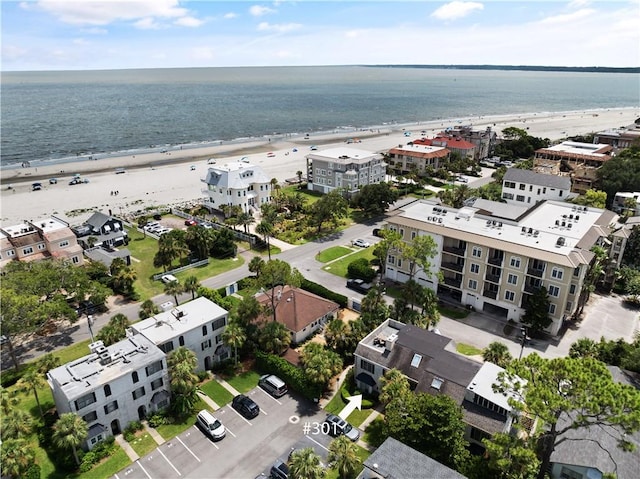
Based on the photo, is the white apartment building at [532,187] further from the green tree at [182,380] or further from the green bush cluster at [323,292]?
the green tree at [182,380]

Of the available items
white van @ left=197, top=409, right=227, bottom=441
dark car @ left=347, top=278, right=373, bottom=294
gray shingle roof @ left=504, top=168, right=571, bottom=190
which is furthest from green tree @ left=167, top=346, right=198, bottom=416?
gray shingle roof @ left=504, top=168, right=571, bottom=190

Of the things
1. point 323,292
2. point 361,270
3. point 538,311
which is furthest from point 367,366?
point 361,270

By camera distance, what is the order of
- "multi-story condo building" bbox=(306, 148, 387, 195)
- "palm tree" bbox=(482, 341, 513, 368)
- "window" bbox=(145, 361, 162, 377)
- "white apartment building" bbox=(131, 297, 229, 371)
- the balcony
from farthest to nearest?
1. "multi-story condo building" bbox=(306, 148, 387, 195)
2. the balcony
3. "white apartment building" bbox=(131, 297, 229, 371)
4. "palm tree" bbox=(482, 341, 513, 368)
5. "window" bbox=(145, 361, 162, 377)

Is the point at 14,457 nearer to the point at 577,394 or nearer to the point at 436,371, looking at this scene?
the point at 436,371

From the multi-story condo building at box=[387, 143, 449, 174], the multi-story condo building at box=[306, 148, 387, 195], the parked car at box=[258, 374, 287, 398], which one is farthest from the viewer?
the multi-story condo building at box=[387, 143, 449, 174]

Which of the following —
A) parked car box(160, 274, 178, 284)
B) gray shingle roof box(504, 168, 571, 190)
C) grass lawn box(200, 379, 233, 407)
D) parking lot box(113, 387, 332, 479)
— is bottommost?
grass lawn box(200, 379, 233, 407)

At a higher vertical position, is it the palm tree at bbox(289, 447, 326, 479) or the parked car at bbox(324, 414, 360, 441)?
the palm tree at bbox(289, 447, 326, 479)

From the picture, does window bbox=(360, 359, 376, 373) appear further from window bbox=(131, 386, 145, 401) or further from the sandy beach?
the sandy beach
